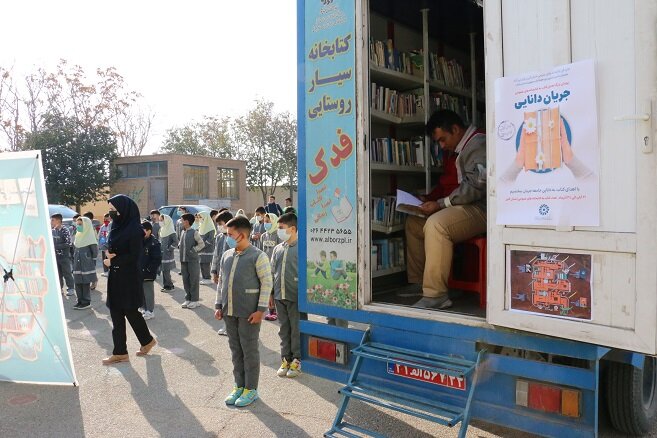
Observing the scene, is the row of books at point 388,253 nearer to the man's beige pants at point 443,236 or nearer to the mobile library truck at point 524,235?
the mobile library truck at point 524,235

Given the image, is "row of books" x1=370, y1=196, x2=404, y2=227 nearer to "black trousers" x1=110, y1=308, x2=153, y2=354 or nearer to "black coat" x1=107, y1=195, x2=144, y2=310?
"black coat" x1=107, y1=195, x2=144, y2=310

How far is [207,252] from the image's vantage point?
12109mm

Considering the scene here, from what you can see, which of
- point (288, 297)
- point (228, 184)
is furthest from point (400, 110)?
point (228, 184)

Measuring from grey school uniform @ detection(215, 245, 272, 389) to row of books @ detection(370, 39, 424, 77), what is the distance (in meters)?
2.03

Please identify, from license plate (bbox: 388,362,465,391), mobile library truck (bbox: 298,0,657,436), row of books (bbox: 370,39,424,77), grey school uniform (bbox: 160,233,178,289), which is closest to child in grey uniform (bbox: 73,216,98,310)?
grey school uniform (bbox: 160,233,178,289)

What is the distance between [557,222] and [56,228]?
976 centimetres

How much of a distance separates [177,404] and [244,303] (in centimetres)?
114

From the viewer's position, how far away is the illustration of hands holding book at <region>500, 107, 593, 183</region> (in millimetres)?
2758

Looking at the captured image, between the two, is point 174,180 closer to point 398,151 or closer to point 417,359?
point 398,151

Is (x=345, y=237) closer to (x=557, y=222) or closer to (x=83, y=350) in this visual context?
(x=557, y=222)

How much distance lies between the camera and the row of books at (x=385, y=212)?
16.1 feet

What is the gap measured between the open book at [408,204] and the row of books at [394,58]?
1.22 metres

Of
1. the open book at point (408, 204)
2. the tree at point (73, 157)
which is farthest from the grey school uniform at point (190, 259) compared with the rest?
the tree at point (73, 157)

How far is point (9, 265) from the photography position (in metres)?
5.14
